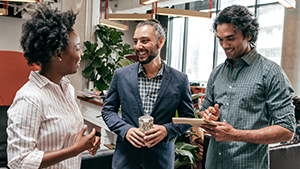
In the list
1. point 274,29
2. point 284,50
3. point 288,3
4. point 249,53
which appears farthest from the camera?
point 274,29

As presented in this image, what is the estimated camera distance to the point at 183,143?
2637 mm

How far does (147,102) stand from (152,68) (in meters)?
0.27

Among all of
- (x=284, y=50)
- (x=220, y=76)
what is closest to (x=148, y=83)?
(x=220, y=76)

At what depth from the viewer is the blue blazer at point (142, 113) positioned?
1605 mm

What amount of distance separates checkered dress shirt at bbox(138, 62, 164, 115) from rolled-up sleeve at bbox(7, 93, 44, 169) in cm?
80

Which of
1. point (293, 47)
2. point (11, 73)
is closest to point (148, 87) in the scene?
point (11, 73)

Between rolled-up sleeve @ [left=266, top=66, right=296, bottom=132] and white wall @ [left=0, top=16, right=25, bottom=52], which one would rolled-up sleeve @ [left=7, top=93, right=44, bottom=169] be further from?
white wall @ [left=0, top=16, right=25, bottom=52]

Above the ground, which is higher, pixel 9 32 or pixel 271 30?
pixel 271 30

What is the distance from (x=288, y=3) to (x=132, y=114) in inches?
128

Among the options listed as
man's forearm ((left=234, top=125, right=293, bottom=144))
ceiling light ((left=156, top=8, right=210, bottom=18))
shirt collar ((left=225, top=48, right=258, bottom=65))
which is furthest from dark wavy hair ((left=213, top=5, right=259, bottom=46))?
ceiling light ((left=156, top=8, right=210, bottom=18))

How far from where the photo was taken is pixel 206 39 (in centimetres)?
1044

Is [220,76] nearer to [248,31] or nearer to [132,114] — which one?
[248,31]

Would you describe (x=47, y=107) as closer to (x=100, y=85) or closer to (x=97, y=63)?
(x=97, y=63)

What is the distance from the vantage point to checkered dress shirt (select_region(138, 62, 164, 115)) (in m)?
1.68
